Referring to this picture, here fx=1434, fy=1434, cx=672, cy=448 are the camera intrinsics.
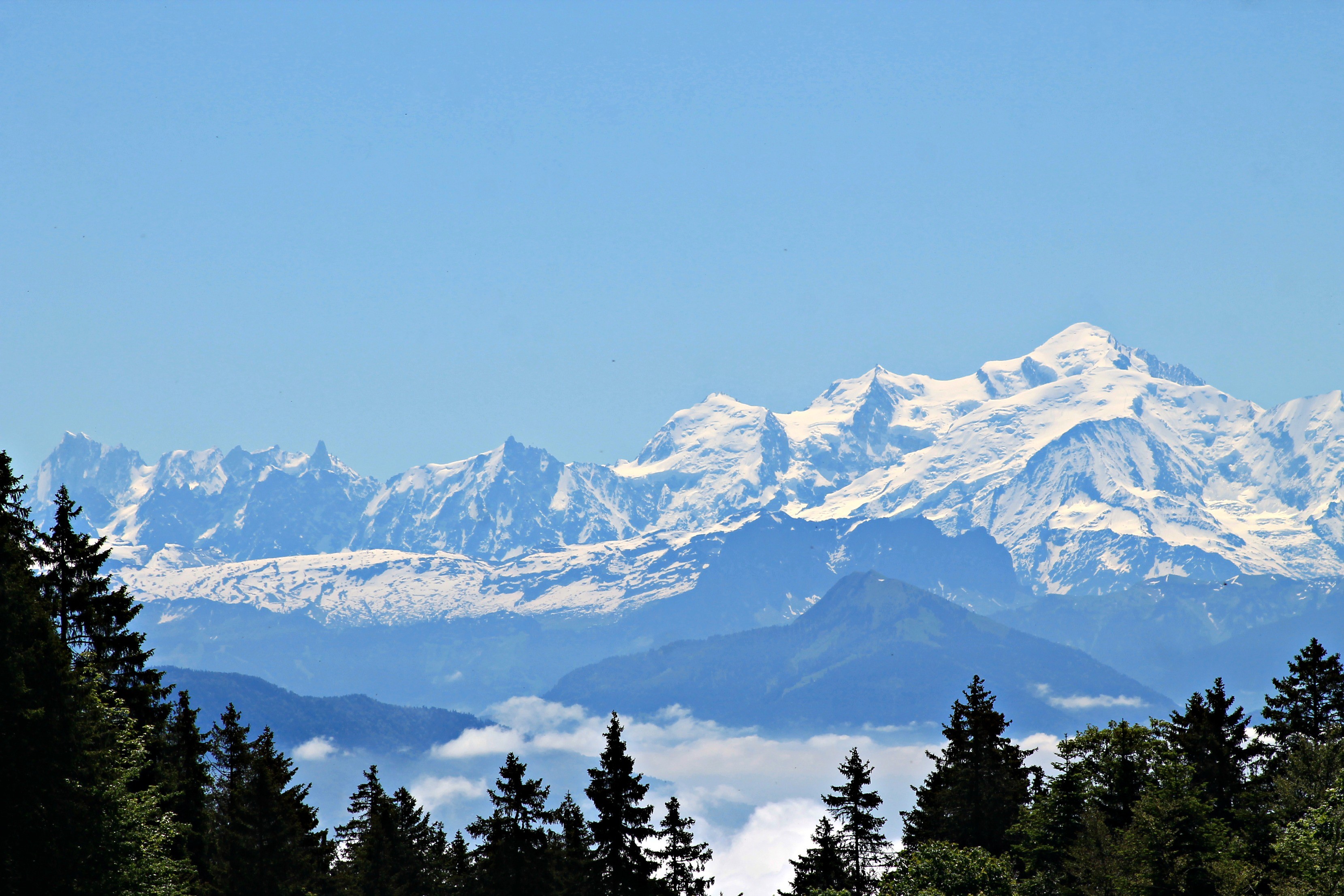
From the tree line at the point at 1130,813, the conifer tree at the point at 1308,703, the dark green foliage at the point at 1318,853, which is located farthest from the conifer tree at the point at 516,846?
the conifer tree at the point at 1308,703

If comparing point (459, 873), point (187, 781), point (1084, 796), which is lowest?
point (459, 873)

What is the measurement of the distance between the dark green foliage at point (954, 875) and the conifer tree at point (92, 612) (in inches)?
1272

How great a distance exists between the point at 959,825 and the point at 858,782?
6104mm

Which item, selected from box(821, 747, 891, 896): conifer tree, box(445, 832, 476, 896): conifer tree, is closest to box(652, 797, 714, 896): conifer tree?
box(445, 832, 476, 896): conifer tree

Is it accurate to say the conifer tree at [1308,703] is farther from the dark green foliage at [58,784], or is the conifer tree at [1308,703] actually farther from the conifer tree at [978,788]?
the dark green foliage at [58,784]

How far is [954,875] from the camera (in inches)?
2436

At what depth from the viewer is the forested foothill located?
128 ft

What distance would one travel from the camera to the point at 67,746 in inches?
1522

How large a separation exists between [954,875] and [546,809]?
18288 mm

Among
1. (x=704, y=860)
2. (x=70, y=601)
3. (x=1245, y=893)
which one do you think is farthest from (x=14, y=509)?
(x=1245, y=893)

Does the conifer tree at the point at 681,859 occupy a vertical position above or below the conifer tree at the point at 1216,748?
below

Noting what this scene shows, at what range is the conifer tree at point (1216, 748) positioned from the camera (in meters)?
68.1

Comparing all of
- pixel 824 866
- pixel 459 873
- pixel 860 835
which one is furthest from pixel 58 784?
Result: pixel 824 866

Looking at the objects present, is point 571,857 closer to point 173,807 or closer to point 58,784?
point 173,807
